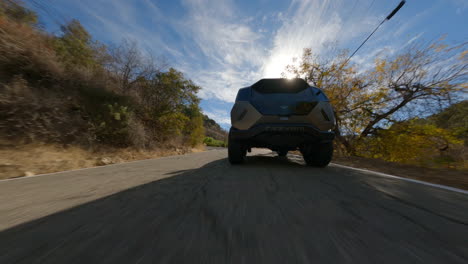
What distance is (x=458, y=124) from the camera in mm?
4770

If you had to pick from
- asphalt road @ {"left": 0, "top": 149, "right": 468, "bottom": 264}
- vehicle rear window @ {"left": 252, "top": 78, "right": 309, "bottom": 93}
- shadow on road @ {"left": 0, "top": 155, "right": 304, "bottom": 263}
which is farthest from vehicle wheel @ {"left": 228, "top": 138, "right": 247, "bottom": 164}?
shadow on road @ {"left": 0, "top": 155, "right": 304, "bottom": 263}

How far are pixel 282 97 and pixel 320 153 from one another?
3.82 ft

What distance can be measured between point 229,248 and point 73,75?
8405 mm

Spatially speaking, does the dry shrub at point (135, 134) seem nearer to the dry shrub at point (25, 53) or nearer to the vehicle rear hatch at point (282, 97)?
the dry shrub at point (25, 53)

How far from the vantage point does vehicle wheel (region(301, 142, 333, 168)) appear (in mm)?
2479

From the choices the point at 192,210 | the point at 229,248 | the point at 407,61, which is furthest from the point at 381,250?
the point at 407,61

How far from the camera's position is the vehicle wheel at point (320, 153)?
248 centimetres

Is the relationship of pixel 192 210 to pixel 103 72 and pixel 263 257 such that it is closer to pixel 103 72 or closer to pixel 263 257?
pixel 263 257

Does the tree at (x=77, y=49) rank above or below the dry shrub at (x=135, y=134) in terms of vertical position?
above

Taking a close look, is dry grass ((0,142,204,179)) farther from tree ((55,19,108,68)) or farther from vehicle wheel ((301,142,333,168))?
vehicle wheel ((301,142,333,168))

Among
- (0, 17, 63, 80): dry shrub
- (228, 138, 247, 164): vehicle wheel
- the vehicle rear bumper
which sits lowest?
(228, 138, 247, 164): vehicle wheel

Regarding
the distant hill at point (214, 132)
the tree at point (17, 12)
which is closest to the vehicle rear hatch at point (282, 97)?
the tree at point (17, 12)

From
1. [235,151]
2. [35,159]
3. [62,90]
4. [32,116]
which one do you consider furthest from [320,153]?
[62,90]

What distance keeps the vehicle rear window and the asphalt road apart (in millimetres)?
1730
